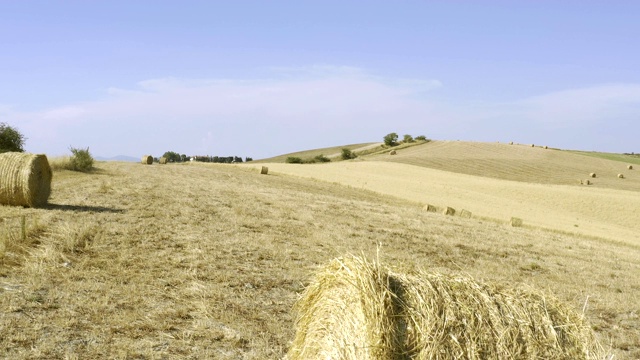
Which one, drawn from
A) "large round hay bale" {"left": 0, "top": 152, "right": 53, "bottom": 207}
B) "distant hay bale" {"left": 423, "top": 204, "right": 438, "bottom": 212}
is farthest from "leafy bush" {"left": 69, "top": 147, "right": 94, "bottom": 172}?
"distant hay bale" {"left": 423, "top": 204, "right": 438, "bottom": 212}

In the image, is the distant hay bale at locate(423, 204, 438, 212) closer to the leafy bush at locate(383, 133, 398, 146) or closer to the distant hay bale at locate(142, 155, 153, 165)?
the distant hay bale at locate(142, 155, 153, 165)

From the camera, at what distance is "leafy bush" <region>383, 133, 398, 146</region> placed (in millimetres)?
92062

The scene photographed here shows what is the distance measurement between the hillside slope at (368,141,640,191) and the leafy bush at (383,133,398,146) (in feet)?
19.1

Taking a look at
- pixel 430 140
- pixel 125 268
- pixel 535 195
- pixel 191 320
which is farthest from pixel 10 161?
pixel 430 140

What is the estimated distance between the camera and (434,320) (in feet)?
18.0

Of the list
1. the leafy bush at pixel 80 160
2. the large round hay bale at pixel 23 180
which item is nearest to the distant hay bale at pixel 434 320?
the large round hay bale at pixel 23 180

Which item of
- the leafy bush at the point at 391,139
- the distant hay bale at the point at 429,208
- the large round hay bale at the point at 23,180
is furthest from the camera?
the leafy bush at the point at 391,139

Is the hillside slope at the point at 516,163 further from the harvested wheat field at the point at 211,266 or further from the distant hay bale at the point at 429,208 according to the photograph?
the harvested wheat field at the point at 211,266

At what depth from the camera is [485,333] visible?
5.62 meters

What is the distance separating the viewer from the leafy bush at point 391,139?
302 feet

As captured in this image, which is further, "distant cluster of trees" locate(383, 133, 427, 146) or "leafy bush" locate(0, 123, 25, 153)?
"distant cluster of trees" locate(383, 133, 427, 146)

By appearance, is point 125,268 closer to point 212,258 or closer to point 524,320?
point 212,258

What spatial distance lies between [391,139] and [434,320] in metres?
87.9

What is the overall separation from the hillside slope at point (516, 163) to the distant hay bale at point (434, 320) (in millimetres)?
58311
